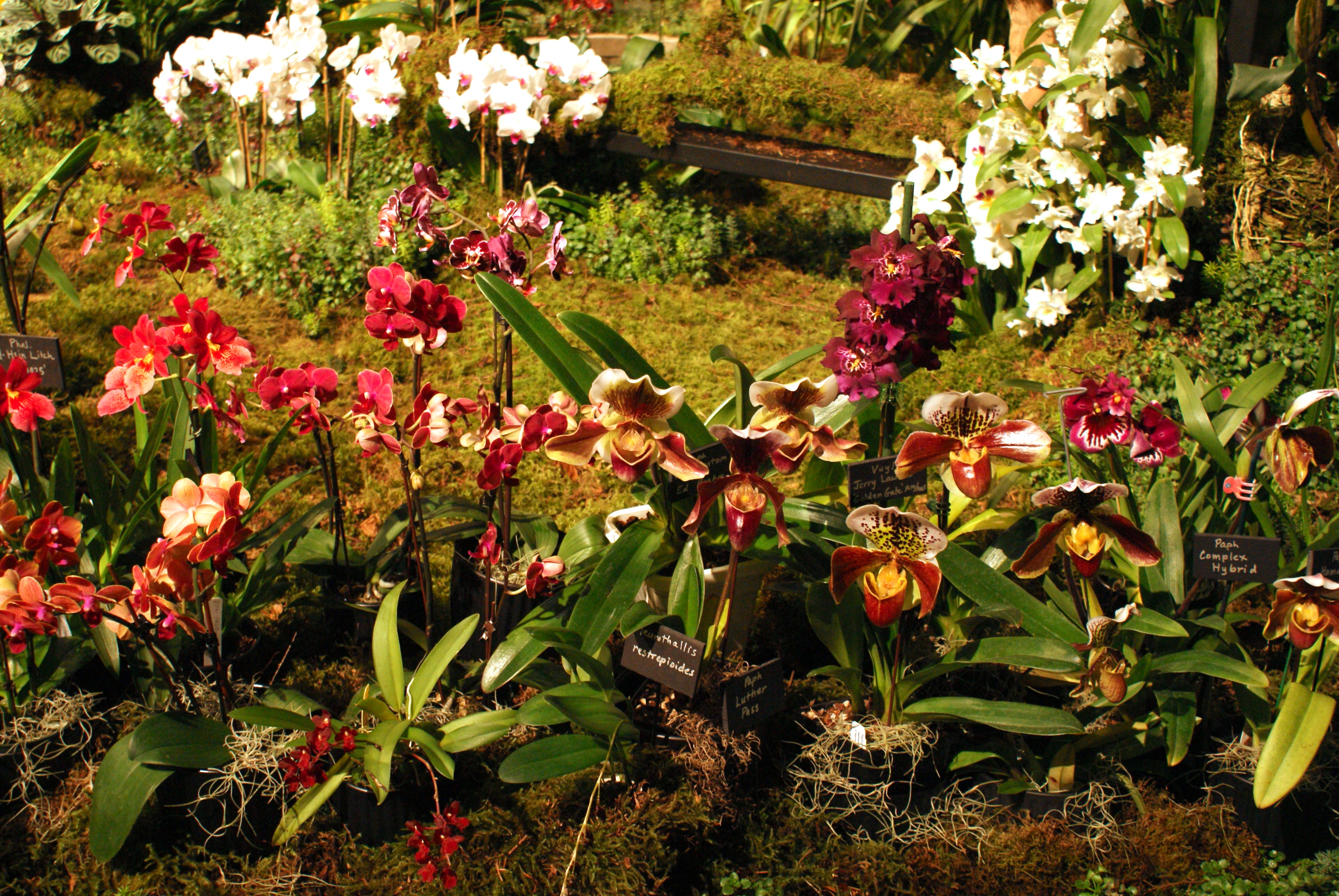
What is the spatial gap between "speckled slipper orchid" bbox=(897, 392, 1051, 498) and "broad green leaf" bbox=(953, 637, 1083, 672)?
315mm

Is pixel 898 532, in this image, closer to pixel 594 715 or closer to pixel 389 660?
pixel 594 715

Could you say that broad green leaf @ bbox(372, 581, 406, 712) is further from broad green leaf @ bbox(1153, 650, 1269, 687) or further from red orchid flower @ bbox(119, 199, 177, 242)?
broad green leaf @ bbox(1153, 650, 1269, 687)

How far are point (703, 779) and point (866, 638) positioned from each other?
41 centimetres

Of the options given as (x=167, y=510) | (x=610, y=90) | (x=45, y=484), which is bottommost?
(x=45, y=484)

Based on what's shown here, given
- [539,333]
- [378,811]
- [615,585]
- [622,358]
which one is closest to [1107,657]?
[615,585]

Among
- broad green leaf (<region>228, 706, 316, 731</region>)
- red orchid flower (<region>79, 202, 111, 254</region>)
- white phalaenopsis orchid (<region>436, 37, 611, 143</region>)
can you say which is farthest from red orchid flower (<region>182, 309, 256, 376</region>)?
white phalaenopsis orchid (<region>436, 37, 611, 143</region>)

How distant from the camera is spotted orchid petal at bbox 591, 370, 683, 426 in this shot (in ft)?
4.35

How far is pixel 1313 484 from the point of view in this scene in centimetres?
247

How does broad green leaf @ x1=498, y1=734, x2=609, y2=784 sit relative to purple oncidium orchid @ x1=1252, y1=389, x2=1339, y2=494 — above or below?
below

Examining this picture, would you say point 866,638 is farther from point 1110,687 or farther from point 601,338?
point 601,338

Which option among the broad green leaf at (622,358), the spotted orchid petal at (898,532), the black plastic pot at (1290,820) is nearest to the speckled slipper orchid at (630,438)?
the spotted orchid petal at (898,532)

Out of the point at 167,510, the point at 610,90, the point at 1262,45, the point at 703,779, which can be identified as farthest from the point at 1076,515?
the point at 610,90

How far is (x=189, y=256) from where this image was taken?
1.82 metres

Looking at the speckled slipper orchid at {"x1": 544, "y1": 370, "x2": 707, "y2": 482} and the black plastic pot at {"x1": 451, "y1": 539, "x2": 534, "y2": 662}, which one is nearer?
the speckled slipper orchid at {"x1": 544, "y1": 370, "x2": 707, "y2": 482}
